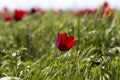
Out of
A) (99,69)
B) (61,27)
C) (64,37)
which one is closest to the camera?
(99,69)

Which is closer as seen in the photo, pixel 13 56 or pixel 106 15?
pixel 13 56

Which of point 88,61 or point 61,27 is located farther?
point 61,27

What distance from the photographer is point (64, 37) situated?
2.32 metres

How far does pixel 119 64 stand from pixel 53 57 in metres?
0.45

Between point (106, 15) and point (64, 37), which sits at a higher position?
point (64, 37)

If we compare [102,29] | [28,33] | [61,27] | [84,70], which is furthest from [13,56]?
[28,33]

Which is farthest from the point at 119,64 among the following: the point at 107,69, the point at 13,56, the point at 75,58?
the point at 13,56

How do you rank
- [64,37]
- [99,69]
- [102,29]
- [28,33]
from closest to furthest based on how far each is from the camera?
1. [99,69]
2. [64,37]
3. [102,29]
4. [28,33]

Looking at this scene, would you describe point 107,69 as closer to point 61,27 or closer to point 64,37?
point 64,37

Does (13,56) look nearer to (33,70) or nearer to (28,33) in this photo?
(33,70)

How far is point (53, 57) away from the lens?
2469 millimetres

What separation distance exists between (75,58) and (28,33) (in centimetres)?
194

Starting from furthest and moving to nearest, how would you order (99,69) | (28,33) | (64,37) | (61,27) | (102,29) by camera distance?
(28,33) → (61,27) → (102,29) → (64,37) → (99,69)

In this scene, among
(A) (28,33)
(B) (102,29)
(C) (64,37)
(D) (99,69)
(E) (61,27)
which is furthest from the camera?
(A) (28,33)
